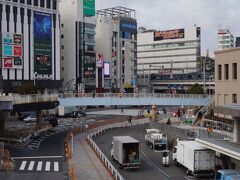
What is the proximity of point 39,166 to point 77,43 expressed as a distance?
92.1 m

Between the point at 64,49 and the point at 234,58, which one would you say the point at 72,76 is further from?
the point at 234,58

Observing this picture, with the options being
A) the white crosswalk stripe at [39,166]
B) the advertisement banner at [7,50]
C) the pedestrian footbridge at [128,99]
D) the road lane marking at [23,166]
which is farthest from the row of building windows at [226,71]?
the advertisement banner at [7,50]

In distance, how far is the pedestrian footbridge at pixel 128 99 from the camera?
231 feet

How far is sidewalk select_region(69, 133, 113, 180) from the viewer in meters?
35.0

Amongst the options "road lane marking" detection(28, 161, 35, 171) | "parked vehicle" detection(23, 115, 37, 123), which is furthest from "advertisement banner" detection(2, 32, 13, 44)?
"road lane marking" detection(28, 161, 35, 171)

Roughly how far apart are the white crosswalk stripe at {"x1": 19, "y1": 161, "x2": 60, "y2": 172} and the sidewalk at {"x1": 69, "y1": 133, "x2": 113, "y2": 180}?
1674mm

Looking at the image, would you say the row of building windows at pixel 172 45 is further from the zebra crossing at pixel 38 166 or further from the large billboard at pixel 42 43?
the zebra crossing at pixel 38 166

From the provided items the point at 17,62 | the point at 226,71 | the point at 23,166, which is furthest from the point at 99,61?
the point at 23,166

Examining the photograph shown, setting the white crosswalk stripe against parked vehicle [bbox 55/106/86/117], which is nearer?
the white crosswalk stripe

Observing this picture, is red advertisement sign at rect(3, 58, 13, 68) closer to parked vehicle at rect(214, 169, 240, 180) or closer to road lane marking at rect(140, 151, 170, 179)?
road lane marking at rect(140, 151, 170, 179)

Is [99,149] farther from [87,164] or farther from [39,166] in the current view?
[39,166]

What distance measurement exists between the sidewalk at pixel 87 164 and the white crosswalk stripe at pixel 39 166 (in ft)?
5.49

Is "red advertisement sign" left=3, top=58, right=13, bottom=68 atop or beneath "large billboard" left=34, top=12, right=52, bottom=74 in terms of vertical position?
beneath

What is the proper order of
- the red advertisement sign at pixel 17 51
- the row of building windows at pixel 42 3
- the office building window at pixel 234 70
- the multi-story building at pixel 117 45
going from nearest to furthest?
the office building window at pixel 234 70 < the red advertisement sign at pixel 17 51 < the row of building windows at pixel 42 3 < the multi-story building at pixel 117 45
